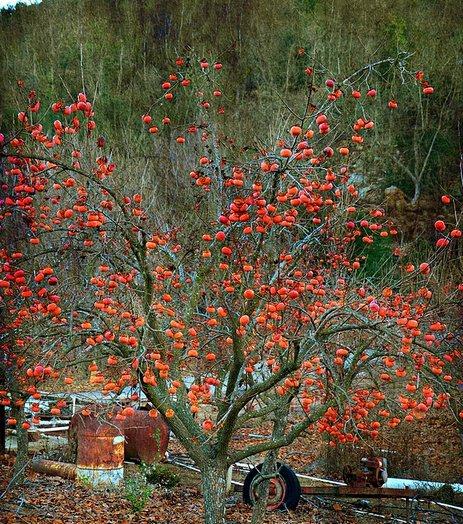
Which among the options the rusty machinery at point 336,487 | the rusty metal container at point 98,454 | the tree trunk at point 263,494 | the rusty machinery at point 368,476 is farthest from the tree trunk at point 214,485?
the rusty machinery at point 368,476

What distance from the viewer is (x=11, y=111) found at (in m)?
22.7

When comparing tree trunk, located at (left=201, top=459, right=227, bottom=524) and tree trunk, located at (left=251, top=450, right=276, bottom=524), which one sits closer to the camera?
tree trunk, located at (left=201, top=459, right=227, bottom=524)

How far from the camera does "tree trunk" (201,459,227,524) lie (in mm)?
7379

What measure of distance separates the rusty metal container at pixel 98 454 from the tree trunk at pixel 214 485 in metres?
4.34

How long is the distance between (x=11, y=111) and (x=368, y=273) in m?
11.7

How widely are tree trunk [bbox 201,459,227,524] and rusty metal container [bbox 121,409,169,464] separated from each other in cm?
590

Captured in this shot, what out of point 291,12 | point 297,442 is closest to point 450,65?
point 291,12

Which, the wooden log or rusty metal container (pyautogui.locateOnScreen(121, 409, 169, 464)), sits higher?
rusty metal container (pyautogui.locateOnScreen(121, 409, 169, 464))

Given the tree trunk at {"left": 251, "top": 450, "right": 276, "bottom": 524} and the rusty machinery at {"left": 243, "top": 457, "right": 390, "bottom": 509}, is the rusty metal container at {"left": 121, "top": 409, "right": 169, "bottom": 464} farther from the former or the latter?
the tree trunk at {"left": 251, "top": 450, "right": 276, "bottom": 524}

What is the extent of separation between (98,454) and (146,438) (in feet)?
6.20

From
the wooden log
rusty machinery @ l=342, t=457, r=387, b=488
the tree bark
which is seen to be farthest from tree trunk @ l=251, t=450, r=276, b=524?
the wooden log

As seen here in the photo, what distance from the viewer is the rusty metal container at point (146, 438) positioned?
13.3m

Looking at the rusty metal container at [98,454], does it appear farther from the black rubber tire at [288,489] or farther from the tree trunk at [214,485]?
the tree trunk at [214,485]

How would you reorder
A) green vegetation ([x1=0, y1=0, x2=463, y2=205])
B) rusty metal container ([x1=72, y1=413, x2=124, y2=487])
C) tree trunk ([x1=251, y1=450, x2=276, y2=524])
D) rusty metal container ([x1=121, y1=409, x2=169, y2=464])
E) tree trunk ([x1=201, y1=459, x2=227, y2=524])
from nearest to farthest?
tree trunk ([x1=201, y1=459, x2=227, y2=524]) → tree trunk ([x1=251, y1=450, x2=276, y2=524]) → rusty metal container ([x1=72, y1=413, x2=124, y2=487]) → rusty metal container ([x1=121, y1=409, x2=169, y2=464]) → green vegetation ([x1=0, y1=0, x2=463, y2=205])
